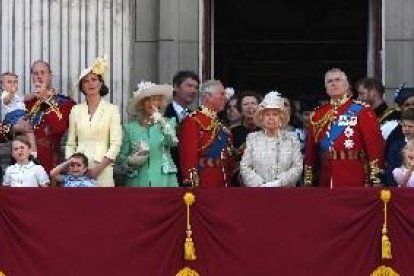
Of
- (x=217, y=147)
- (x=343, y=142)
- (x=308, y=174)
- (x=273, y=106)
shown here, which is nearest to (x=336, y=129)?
(x=343, y=142)

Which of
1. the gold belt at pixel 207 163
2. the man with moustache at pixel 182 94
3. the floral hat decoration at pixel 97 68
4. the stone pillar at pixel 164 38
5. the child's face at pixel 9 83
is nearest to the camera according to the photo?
the floral hat decoration at pixel 97 68

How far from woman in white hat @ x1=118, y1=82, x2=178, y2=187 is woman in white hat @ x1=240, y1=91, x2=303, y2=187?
692 mm

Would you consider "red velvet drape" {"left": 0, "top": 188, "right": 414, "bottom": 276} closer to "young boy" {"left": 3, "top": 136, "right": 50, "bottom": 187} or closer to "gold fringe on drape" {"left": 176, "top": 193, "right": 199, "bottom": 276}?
"gold fringe on drape" {"left": 176, "top": 193, "right": 199, "bottom": 276}

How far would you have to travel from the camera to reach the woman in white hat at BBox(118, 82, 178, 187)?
1107cm

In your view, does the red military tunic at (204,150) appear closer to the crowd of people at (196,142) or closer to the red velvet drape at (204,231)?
the crowd of people at (196,142)

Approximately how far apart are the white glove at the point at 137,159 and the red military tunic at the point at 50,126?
816 millimetres

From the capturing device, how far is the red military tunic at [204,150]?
11125 mm

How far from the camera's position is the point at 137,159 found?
11000 mm

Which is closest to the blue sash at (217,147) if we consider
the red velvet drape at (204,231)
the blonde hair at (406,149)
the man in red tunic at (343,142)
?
the man in red tunic at (343,142)

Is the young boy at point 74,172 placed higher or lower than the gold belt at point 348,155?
lower

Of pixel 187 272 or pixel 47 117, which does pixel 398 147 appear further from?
pixel 47 117

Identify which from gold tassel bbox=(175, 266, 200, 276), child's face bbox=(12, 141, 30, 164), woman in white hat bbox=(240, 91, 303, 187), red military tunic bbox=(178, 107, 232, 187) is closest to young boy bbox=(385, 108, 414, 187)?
woman in white hat bbox=(240, 91, 303, 187)

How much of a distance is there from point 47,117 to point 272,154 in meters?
2.19

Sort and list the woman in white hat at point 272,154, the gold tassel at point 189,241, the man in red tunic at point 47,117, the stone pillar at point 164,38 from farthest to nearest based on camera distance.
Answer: the stone pillar at point 164,38 < the man in red tunic at point 47,117 < the woman in white hat at point 272,154 < the gold tassel at point 189,241
